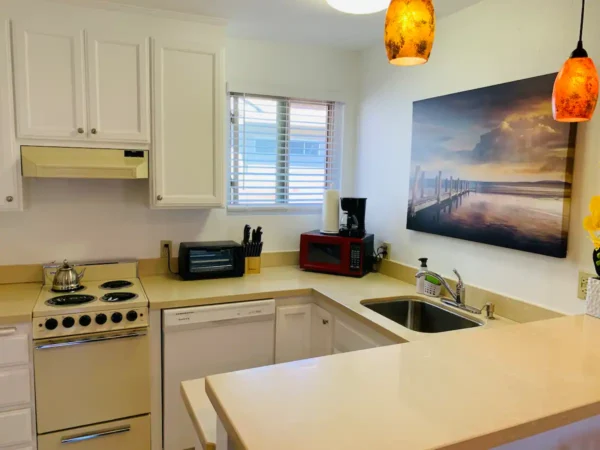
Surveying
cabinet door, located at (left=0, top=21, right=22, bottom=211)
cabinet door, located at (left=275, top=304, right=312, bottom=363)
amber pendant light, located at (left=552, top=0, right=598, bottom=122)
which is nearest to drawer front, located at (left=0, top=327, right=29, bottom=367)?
cabinet door, located at (left=0, top=21, right=22, bottom=211)

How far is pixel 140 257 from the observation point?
289 centimetres

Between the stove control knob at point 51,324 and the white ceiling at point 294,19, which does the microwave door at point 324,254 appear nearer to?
the white ceiling at point 294,19

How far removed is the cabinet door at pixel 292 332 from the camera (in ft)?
8.74

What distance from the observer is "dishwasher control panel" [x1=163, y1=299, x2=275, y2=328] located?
92.9 inches

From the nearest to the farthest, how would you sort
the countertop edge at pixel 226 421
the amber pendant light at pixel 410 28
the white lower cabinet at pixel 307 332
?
the countertop edge at pixel 226 421 → the amber pendant light at pixel 410 28 → the white lower cabinet at pixel 307 332

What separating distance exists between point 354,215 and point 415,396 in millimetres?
2046

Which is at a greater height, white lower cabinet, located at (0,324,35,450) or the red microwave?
the red microwave

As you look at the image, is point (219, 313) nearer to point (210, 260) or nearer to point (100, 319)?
point (210, 260)

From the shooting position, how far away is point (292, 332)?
2.70 m

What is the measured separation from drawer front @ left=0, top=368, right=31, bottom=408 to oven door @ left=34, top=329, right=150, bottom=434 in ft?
0.14

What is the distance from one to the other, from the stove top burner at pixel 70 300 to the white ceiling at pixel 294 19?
1.54 m

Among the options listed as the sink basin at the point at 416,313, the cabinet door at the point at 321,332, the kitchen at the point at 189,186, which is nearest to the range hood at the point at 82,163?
the kitchen at the point at 189,186

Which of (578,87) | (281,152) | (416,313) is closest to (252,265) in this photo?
(281,152)

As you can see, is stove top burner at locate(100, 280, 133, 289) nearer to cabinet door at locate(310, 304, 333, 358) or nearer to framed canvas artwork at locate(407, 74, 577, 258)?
cabinet door at locate(310, 304, 333, 358)
